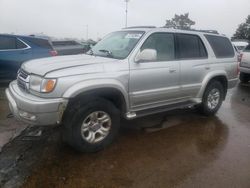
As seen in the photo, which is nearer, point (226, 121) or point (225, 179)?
point (225, 179)

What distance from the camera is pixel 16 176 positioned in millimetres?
3256

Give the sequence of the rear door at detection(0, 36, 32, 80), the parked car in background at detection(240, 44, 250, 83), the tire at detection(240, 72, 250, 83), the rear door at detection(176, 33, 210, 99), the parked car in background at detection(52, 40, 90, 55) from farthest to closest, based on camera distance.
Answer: the parked car in background at detection(52, 40, 90, 55), the tire at detection(240, 72, 250, 83), the parked car in background at detection(240, 44, 250, 83), the rear door at detection(0, 36, 32, 80), the rear door at detection(176, 33, 210, 99)

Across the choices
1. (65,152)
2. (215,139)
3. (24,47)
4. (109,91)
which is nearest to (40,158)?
(65,152)

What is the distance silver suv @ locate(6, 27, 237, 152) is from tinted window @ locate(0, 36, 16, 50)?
3784mm

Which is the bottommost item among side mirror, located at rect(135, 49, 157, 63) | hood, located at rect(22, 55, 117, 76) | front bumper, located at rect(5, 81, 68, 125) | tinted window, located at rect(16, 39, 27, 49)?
front bumper, located at rect(5, 81, 68, 125)

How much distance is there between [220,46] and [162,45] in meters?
1.87

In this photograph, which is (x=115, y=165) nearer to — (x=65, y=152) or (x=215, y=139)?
(x=65, y=152)

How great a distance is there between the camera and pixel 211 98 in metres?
5.91

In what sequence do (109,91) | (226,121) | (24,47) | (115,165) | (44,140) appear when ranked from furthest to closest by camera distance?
(24,47)
(226,121)
(44,140)
(109,91)
(115,165)

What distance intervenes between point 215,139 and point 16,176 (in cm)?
324

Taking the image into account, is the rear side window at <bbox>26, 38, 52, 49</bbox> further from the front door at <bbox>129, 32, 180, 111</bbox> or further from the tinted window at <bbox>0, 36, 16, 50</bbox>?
the front door at <bbox>129, 32, 180, 111</bbox>

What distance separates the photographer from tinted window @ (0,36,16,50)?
771 centimetres

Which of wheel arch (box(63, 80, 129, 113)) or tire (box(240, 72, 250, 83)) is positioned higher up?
wheel arch (box(63, 80, 129, 113))

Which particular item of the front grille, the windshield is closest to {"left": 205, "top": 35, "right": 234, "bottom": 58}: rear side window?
the windshield
